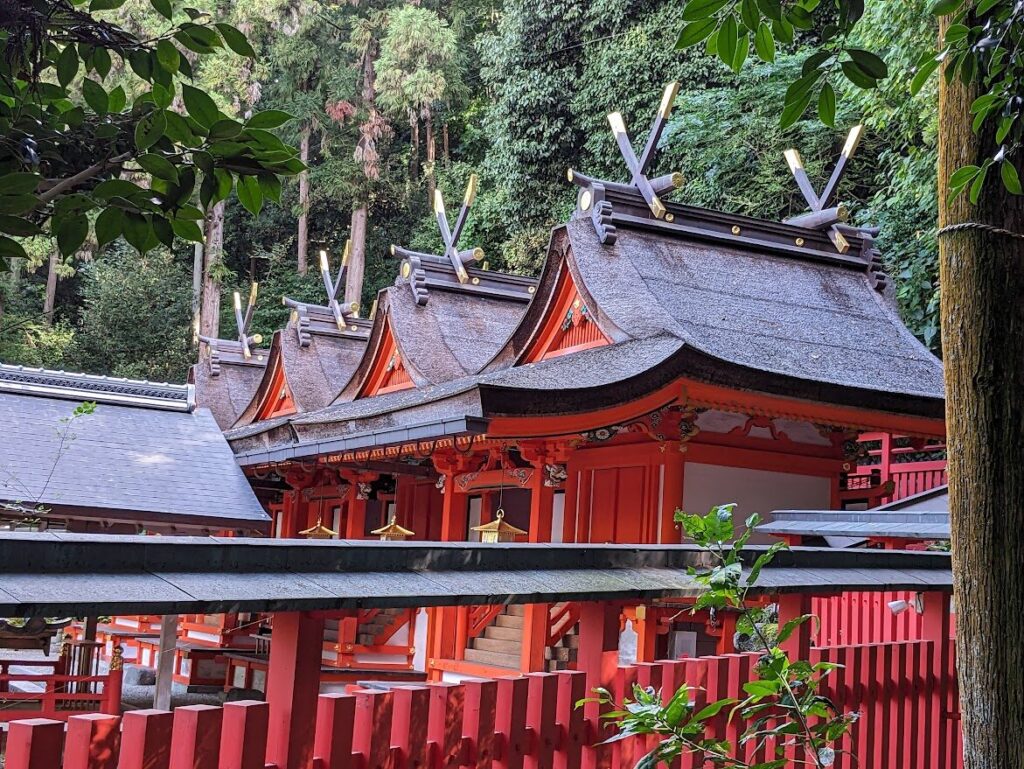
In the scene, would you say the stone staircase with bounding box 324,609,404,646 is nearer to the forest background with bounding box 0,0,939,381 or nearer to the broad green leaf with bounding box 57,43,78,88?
the forest background with bounding box 0,0,939,381

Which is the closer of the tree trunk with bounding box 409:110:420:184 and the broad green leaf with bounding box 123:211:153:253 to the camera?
the broad green leaf with bounding box 123:211:153:253

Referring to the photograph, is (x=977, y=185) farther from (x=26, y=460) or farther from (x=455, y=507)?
(x=26, y=460)

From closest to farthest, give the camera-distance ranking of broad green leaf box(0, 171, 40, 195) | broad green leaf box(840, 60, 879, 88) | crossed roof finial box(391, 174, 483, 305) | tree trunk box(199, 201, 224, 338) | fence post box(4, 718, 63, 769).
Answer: broad green leaf box(0, 171, 40, 195), fence post box(4, 718, 63, 769), broad green leaf box(840, 60, 879, 88), crossed roof finial box(391, 174, 483, 305), tree trunk box(199, 201, 224, 338)

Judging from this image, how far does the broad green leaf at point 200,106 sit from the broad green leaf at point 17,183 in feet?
0.97

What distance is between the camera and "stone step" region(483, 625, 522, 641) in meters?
11.3

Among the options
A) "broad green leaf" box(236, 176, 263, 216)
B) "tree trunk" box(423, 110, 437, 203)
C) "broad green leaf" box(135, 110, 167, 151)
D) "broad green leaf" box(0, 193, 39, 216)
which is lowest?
"broad green leaf" box(0, 193, 39, 216)

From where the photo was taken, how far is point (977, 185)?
7.29ft

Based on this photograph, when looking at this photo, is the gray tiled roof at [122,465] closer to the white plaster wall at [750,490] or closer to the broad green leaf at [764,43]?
the white plaster wall at [750,490]

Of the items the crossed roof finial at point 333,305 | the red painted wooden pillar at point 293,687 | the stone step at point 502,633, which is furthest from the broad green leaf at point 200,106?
the crossed roof finial at point 333,305

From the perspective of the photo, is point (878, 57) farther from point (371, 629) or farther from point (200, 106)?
point (371, 629)

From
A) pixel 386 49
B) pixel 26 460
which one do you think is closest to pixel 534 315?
pixel 26 460

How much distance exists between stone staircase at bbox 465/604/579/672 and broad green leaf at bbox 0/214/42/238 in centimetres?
890

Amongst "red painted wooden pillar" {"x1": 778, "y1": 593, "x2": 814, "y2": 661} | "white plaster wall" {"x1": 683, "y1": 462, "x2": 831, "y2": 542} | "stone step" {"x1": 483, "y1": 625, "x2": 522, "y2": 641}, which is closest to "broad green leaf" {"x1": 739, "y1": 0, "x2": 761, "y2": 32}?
"red painted wooden pillar" {"x1": 778, "y1": 593, "x2": 814, "y2": 661}

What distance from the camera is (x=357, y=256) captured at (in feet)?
104
